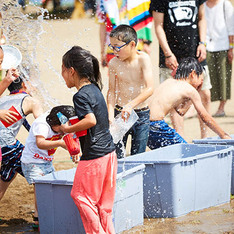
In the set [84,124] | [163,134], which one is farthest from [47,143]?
[163,134]

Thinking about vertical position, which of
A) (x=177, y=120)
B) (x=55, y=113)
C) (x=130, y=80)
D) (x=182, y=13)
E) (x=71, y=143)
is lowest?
(x=177, y=120)

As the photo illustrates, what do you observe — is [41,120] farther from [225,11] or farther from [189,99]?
[225,11]

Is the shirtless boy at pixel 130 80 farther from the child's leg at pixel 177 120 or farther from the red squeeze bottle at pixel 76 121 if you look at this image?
the red squeeze bottle at pixel 76 121

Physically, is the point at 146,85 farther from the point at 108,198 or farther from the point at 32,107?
the point at 108,198

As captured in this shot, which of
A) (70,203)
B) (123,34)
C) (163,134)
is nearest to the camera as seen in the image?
(70,203)

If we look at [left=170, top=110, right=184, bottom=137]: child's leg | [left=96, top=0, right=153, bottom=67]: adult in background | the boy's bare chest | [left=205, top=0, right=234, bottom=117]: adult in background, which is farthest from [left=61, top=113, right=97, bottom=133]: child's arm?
[left=205, top=0, right=234, bottom=117]: adult in background

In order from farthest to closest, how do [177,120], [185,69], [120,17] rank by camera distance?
[120,17] → [177,120] → [185,69]

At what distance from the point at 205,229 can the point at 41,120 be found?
1422 millimetres

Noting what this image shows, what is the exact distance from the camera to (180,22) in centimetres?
657

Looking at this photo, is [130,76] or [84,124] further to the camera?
[130,76]

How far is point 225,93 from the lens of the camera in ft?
29.0

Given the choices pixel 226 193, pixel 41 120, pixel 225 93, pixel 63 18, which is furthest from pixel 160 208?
pixel 63 18

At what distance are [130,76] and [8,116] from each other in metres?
1.10

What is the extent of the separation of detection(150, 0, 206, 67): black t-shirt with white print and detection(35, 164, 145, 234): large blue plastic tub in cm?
278
